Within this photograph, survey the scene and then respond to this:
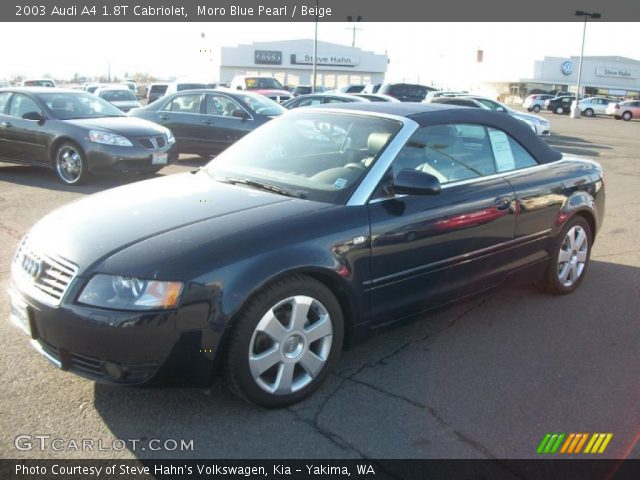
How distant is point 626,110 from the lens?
42.0 meters

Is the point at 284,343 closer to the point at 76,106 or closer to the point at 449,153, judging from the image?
the point at 449,153

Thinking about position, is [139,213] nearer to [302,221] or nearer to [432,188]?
[302,221]

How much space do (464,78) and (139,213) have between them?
91.4m

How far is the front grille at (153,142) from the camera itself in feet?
30.5

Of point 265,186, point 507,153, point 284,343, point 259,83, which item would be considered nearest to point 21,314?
point 284,343

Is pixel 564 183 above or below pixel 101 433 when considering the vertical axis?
above

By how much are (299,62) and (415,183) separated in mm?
61330

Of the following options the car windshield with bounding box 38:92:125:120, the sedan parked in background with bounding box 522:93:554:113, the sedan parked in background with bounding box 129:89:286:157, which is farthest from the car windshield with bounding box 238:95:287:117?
the sedan parked in background with bounding box 522:93:554:113

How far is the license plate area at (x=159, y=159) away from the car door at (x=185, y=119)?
2.44m

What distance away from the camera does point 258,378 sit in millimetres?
2996

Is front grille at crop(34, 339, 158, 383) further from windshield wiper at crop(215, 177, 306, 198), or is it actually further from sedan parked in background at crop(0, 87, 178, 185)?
sedan parked in background at crop(0, 87, 178, 185)

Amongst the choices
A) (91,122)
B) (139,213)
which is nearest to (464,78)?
(91,122)

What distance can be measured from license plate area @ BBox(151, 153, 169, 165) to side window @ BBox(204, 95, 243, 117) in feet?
8.52

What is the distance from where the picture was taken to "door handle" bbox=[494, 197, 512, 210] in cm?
413
